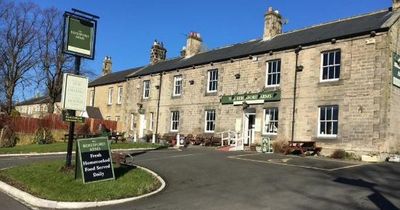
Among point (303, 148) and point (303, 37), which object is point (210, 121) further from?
point (303, 148)

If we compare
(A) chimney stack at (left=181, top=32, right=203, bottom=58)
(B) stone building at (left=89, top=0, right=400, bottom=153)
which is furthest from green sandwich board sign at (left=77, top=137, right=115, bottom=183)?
(A) chimney stack at (left=181, top=32, right=203, bottom=58)

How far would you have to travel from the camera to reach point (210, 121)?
3438 centimetres

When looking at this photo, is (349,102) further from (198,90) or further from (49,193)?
(49,193)

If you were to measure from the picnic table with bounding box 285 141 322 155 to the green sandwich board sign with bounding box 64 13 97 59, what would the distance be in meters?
12.6

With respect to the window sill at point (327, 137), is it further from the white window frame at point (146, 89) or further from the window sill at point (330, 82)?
the white window frame at point (146, 89)

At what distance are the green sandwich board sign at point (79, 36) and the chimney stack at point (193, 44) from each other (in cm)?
2382

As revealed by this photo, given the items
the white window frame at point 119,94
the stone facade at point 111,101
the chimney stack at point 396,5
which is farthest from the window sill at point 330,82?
the white window frame at point 119,94

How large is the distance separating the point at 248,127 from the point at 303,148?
21.2 feet

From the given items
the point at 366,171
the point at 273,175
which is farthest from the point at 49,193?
the point at 366,171

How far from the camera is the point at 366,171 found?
60.8ft

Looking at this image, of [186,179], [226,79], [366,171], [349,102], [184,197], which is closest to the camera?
[184,197]

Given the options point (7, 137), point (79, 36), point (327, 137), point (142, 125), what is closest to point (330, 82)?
point (327, 137)

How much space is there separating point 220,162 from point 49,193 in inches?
357

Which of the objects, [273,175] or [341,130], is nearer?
[273,175]
